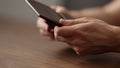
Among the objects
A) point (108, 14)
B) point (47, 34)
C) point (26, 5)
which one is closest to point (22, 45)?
point (47, 34)

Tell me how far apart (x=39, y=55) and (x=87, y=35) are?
0.17 meters

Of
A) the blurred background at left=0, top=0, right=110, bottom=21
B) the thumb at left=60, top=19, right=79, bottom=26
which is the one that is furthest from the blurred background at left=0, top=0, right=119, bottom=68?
the blurred background at left=0, top=0, right=110, bottom=21

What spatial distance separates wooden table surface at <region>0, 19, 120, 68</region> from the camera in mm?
726

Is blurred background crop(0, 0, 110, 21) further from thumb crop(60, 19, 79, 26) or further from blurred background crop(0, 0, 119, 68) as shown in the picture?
thumb crop(60, 19, 79, 26)

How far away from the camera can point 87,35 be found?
2.42 feet

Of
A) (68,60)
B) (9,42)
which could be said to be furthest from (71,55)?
(9,42)

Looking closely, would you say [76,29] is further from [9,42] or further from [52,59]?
[9,42]

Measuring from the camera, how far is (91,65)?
728mm

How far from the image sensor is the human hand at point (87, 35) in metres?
0.73

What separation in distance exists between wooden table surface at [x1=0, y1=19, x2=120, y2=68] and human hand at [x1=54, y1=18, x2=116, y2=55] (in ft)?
0.13

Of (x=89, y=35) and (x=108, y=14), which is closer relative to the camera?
(x=89, y=35)

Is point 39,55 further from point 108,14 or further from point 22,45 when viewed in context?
point 108,14

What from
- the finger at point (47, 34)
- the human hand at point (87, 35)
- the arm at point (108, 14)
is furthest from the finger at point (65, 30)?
the arm at point (108, 14)

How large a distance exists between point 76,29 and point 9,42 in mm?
281
